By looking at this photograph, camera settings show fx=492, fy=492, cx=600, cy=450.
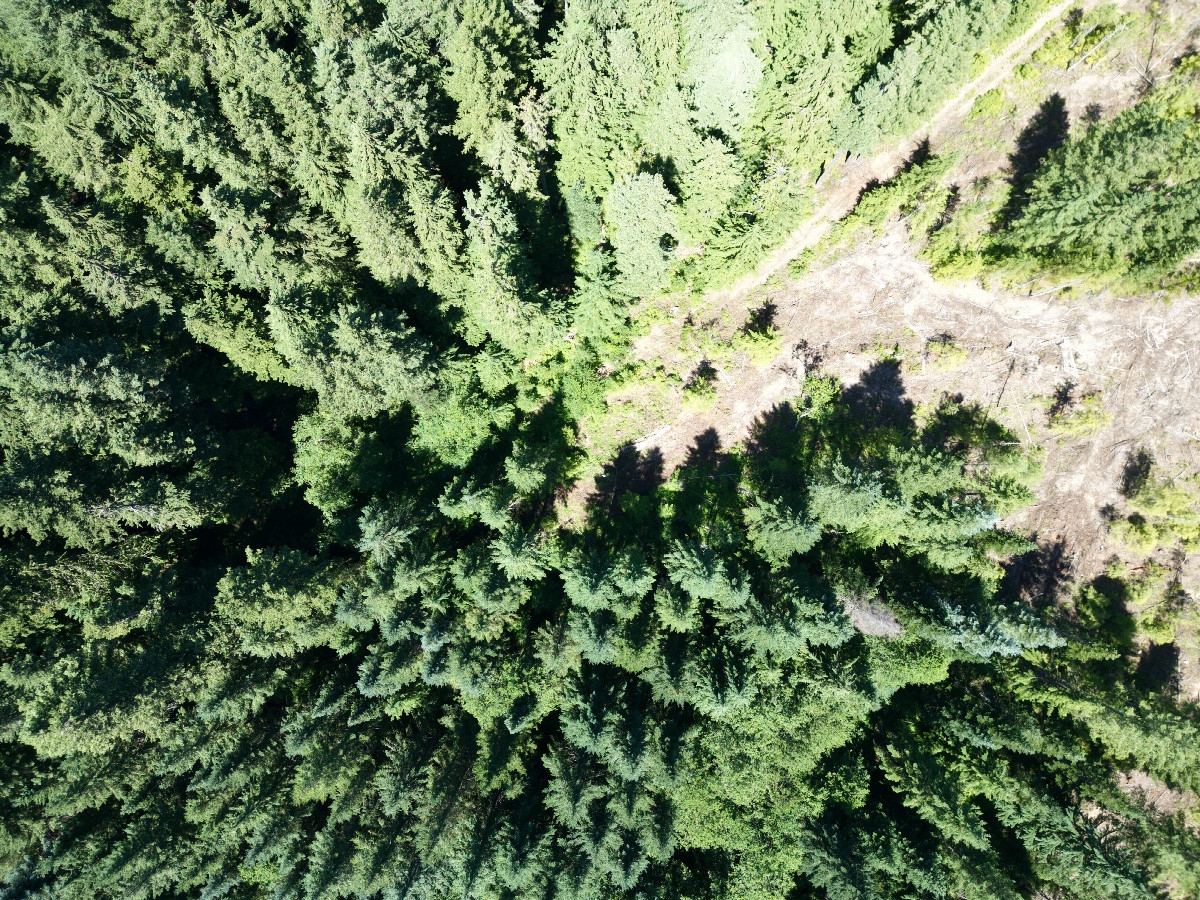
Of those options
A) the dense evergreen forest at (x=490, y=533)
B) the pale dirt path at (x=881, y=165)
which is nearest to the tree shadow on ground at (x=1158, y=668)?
the dense evergreen forest at (x=490, y=533)

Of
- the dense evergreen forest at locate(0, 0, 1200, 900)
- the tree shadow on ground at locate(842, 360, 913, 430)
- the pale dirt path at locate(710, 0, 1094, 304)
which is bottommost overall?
the dense evergreen forest at locate(0, 0, 1200, 900)

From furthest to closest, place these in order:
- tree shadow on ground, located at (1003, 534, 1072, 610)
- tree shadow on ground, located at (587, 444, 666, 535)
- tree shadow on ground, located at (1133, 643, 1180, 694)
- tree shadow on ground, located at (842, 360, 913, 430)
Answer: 1. tree shadow on ground, located at (587, 444, 666, 535)
2. tree shadow on ground, located at (842, 360, 913, 430)
3. tree shadow on ground, located at (1003, 534, 1072, 610)
4. tree shadow on ground, located at (1133, 643, 1180, 694)

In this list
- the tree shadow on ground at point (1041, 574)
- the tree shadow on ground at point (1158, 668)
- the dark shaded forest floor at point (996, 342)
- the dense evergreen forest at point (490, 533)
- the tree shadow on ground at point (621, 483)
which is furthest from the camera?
the tree shadow on ground at point (621, 483)

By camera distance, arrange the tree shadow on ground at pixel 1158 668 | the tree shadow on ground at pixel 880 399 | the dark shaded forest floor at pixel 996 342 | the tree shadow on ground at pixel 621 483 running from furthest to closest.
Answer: the tree shadow on ground at pixel 621 483, the tree shadow on ground at pixel 880 399, the tree shadow on ground at pixel 1158 668, the dark shaded forest floor at pixel 996 342

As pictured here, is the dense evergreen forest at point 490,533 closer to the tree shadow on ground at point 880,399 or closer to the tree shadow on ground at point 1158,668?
the tree shadow on ground at point 880,399

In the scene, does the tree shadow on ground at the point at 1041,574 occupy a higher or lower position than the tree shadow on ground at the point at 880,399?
lower

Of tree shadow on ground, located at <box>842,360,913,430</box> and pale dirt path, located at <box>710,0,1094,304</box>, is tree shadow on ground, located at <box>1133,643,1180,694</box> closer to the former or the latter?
tree shadow on ground, located at <box>842,360,913,430</box>

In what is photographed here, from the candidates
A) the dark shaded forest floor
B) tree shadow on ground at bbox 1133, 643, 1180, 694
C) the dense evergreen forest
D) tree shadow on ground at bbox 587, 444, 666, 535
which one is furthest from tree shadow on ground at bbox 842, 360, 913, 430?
tree shadow on ground at bbox 1133, 643, 1180, 694
